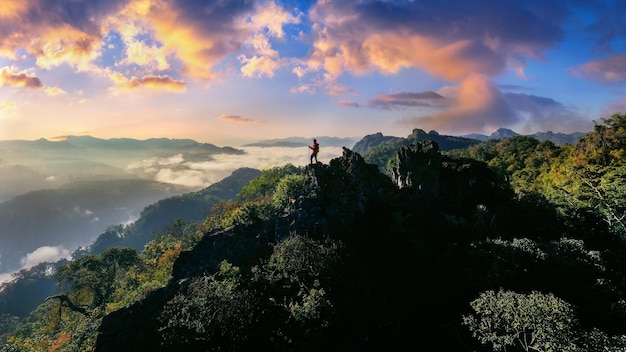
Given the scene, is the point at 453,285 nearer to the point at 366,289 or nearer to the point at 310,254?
the point at 366,289

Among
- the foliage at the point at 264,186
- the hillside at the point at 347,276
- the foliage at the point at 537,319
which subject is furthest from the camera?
the foliage at the point at 264,186

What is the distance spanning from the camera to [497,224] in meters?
43.8

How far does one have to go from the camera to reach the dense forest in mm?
23812

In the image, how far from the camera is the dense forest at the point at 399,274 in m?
23.8

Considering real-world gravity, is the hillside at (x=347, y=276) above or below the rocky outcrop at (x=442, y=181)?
below

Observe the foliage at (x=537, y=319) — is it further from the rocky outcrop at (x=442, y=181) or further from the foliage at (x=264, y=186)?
the foliage at (x=264, y=186)

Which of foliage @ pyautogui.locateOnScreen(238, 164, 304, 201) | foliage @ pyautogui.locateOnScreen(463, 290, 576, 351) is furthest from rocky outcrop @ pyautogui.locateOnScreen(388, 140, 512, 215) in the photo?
foliage @ pyautogui.locateOnScreen(238, 164, 304, 201)

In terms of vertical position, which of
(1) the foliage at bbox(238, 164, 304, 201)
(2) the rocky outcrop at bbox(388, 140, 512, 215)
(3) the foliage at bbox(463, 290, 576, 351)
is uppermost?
(2) the rocky outcrop at bbox(388, 140, 512, 215)

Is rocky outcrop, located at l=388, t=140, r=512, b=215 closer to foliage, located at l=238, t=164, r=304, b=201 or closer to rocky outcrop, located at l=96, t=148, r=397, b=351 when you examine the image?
rocky outcrop, located at l=96, t=148, r=397, b=351

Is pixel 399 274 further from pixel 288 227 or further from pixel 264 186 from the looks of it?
pixel 264 186

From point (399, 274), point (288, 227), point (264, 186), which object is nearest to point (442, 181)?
point (399, 274)

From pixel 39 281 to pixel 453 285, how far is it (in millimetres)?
235455

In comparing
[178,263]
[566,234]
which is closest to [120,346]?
[178,263]

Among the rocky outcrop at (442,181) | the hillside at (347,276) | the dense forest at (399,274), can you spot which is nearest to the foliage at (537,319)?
the dense forest at (399,274)
